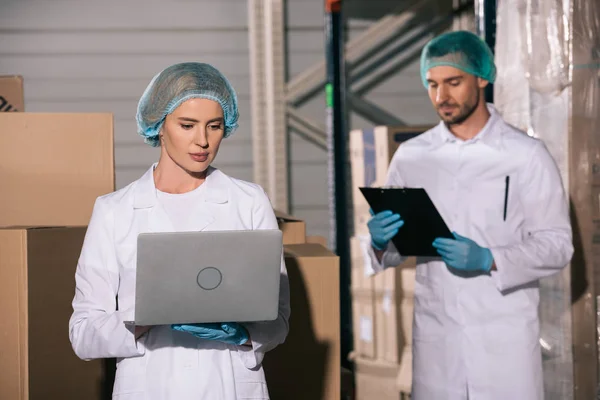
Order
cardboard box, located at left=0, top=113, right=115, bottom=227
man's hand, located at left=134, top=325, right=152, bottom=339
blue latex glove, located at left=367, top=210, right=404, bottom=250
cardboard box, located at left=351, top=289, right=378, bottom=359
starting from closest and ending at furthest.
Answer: man's hand, located at left=134, top=325, right=152, bottom=339 < cardboard box, located at left=0, top=113, right=115, bottom=227 < blue latex glove, located at left=367, top=210, right=404, bottom=250 < cardboard box, located at left=351, top=289, right=378, bottom=359

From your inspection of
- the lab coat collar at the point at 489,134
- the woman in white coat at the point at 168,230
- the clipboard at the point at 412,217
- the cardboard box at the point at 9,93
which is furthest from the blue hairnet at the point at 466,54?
the cardboard box at the point at 9,93

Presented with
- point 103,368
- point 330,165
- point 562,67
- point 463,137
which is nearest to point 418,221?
point 463,137

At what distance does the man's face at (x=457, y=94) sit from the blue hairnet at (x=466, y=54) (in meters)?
0.02

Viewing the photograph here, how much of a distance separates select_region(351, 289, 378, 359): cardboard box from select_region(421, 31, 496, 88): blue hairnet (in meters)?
2.01

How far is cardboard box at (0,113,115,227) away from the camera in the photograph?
2.43 meters

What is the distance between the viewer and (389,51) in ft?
18.8

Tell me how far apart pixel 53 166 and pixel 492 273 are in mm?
1381

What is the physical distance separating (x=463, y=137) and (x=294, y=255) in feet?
2.79

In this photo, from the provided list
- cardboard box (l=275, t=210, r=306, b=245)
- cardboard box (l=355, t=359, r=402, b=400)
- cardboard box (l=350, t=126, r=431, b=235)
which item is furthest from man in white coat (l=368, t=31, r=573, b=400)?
cardboard box (l=355, t=359, r=402, b=400)

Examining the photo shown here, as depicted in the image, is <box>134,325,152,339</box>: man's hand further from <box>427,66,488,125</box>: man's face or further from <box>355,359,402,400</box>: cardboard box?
<box>355,359,402,400</box>: cardboard box

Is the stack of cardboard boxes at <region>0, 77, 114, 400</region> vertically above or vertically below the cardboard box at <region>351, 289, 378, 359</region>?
above

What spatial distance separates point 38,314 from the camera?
7.27ft

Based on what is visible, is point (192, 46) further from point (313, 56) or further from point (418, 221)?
point (418, 221)

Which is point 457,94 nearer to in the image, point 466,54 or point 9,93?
point 466,54
